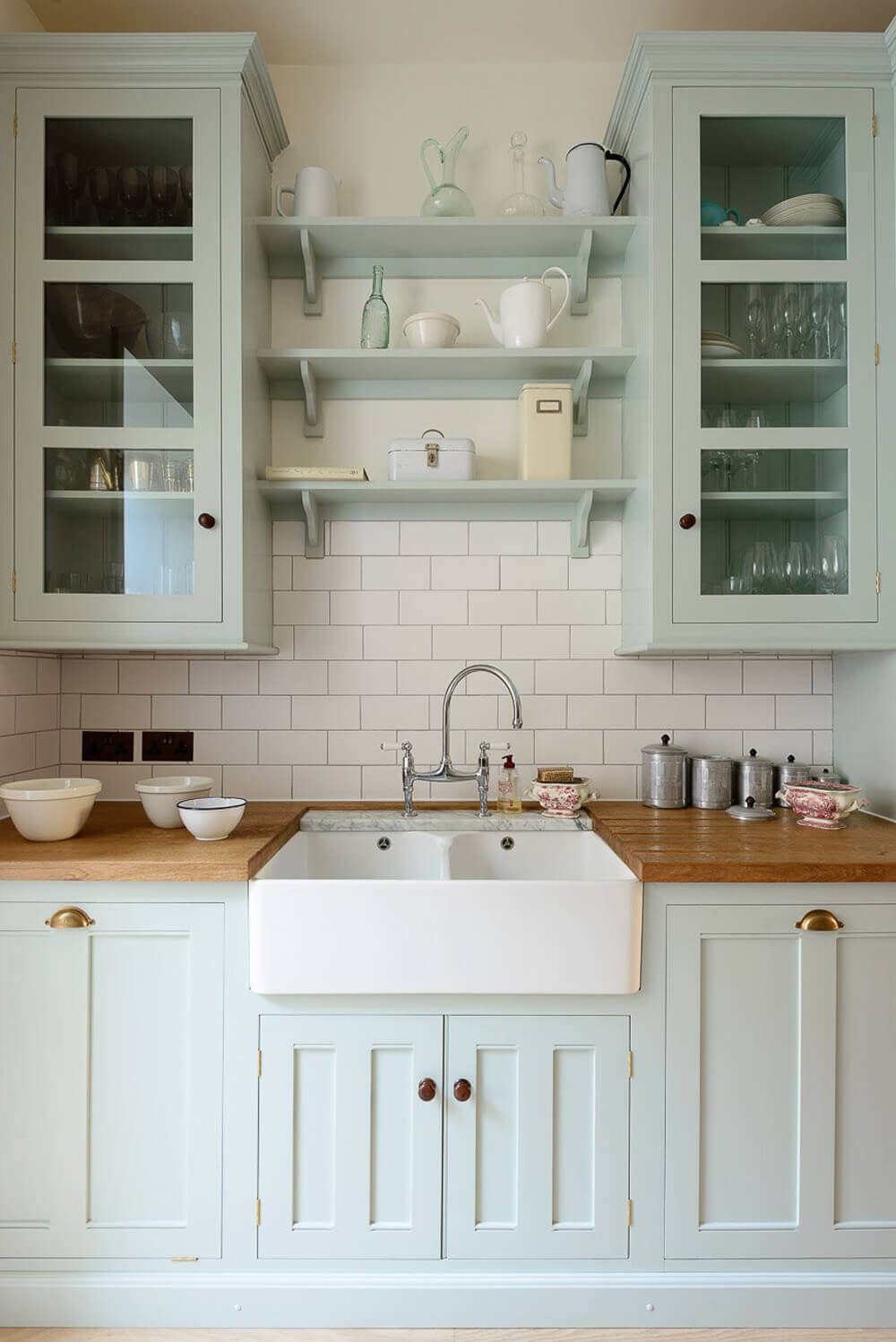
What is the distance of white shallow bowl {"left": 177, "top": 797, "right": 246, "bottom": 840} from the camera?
172 centimetres

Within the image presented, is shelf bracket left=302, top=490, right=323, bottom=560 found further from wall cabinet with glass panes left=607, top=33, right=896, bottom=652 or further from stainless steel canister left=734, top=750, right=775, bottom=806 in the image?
stainless steel canister left=734, top=750, right=775, bottom=806

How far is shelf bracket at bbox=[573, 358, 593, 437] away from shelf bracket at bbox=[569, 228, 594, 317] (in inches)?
8.1

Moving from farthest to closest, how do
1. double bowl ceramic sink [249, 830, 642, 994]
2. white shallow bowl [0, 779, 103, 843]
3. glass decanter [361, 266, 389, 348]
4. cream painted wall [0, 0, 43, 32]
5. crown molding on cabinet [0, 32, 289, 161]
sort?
1. glass decanter [361, 266, 389, 348]
2. cream painted wall [0, 0, 43, 32]
3. crown molding on cabinet [0, 32, 289, 161]
4. white shallow bowl [0, 779, 103, 843]
5. double bowl ceramic sink [249, 830, 642, 994]

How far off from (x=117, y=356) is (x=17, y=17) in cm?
98

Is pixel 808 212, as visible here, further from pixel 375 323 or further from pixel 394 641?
pixel 394 641

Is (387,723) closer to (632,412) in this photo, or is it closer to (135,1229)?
(632,412)

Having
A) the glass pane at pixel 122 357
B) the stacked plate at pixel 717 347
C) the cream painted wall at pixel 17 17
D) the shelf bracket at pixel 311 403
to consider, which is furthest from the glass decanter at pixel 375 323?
the cream painted wall at pixel 17 17

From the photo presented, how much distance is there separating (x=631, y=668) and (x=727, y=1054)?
1.00 metres

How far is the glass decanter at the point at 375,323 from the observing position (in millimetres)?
2111

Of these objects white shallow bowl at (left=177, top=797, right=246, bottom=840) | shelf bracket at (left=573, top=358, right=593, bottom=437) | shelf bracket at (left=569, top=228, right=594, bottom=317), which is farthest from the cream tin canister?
white shallow bowl at (left=177, top=797, right=246, bottom=840)

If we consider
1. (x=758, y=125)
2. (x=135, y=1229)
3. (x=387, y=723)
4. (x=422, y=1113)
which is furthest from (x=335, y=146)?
(x=135, y=1229)

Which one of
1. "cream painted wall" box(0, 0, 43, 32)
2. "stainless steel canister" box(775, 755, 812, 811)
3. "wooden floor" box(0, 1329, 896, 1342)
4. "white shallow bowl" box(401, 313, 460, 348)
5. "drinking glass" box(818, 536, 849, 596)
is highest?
"cream painted wall" box(0, 0, 43, 32)

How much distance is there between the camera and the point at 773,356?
193 centimetres

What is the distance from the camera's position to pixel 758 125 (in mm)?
1921
